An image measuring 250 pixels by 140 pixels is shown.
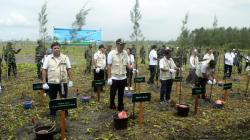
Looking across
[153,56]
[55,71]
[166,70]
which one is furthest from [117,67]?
[153,56]

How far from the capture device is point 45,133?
6941 mm

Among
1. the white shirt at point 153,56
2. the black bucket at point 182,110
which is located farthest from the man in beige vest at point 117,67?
the white shirt at point 153,56

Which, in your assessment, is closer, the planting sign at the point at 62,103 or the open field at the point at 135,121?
the planting sign at the point at 62,103

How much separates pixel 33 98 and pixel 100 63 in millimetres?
2923

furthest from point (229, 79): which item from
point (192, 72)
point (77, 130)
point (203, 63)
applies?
point (77, 130)

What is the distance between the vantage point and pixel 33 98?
1215 centimetres

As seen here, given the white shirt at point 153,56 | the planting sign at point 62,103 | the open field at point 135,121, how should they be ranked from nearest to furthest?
the planting sign at point 62,103 → the open field at point 135,121 → the white shirt at point 153,56

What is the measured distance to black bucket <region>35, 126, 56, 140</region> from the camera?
22.8 ft

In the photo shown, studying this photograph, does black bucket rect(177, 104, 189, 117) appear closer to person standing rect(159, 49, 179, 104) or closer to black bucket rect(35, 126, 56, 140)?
person standing rect(159, 49, 179, 104)

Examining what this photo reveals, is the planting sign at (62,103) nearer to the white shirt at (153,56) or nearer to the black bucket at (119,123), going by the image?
the black bucket at (119,123)

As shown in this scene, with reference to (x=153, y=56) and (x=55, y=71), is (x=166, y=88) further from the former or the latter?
(x=55, y=71)

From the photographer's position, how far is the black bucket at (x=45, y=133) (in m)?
6.94

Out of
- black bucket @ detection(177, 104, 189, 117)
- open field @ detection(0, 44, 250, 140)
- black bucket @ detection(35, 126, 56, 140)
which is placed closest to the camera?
black bucket @ detection(35, 126, 56, 140)

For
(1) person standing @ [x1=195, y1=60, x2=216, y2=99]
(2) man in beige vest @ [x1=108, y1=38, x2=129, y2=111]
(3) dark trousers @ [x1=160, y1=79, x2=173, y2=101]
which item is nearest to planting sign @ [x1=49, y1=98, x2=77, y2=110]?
(2) man in beige vest @ [x1=108, y1=38, x2=129, y2=111]
